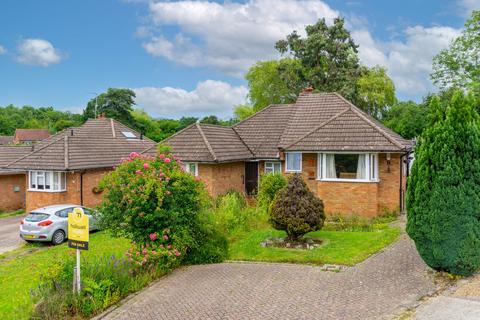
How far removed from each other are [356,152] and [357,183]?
1.38 meters

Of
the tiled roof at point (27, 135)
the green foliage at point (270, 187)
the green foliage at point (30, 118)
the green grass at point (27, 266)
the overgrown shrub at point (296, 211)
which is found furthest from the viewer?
the green foliage at point (30, 118)

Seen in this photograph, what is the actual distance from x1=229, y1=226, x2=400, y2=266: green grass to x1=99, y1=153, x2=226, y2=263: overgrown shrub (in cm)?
230

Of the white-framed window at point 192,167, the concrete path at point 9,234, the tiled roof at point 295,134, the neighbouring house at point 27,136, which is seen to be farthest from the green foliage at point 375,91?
the neighbouring house at point 27,136

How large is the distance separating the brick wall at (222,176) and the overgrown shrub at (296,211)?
323 inches

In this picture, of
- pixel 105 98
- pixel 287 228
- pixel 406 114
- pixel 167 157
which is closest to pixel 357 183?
pixel 287 228

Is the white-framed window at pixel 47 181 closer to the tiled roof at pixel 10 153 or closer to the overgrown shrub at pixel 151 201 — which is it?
the tiled roof at pixel 10 153

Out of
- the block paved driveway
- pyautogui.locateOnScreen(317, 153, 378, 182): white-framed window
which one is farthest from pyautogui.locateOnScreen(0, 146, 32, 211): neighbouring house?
the block paved driveway

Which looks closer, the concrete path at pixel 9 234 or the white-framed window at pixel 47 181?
the concrete path at pixel 9 234

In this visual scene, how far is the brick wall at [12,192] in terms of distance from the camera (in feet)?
93.6

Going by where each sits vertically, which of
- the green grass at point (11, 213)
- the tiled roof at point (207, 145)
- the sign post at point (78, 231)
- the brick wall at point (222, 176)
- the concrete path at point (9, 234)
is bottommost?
the concrete path at point (9, 234)

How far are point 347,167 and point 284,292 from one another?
35.6 feet

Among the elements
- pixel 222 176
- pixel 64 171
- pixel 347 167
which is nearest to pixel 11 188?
pixel 64 171

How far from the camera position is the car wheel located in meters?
18.4

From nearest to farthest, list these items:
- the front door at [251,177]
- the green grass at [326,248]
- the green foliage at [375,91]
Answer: the green grass at [326,248]
the front door at [251,177]
the green foliage at [375,91]
